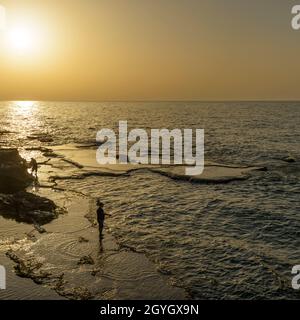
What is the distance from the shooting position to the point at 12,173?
32.8 m

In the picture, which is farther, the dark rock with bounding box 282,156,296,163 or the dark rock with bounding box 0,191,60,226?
the dark rock with bounding box 282,156,296,163

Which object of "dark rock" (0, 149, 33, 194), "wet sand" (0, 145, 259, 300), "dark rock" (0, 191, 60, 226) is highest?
"dark rock" (0, 149, 33, 194)

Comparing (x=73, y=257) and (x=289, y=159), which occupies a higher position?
(x=289, y=159)

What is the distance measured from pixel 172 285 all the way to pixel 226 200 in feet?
47.7

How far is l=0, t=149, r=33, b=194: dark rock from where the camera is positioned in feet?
99.4

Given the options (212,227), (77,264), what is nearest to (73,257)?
(77,264)

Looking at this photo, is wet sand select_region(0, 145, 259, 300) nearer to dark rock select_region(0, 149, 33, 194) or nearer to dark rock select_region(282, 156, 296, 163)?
dark rock select_region(0, 149, 33, 194)

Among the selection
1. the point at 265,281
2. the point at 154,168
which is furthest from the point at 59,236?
the point at 154,168

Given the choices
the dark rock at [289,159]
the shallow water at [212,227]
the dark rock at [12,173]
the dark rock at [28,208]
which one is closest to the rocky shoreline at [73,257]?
the dark rock at [28,208]

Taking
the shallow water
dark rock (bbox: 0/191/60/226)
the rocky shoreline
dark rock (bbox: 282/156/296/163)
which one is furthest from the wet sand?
dark rock (bbox: 282/156/296/163)

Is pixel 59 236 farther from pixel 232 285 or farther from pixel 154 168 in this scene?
pixel 154 168

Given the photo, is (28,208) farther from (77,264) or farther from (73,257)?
(77,264)

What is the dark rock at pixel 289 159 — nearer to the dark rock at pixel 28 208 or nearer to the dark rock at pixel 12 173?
the dark rock at pixel 12 173

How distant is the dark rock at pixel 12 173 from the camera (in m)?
30.3
